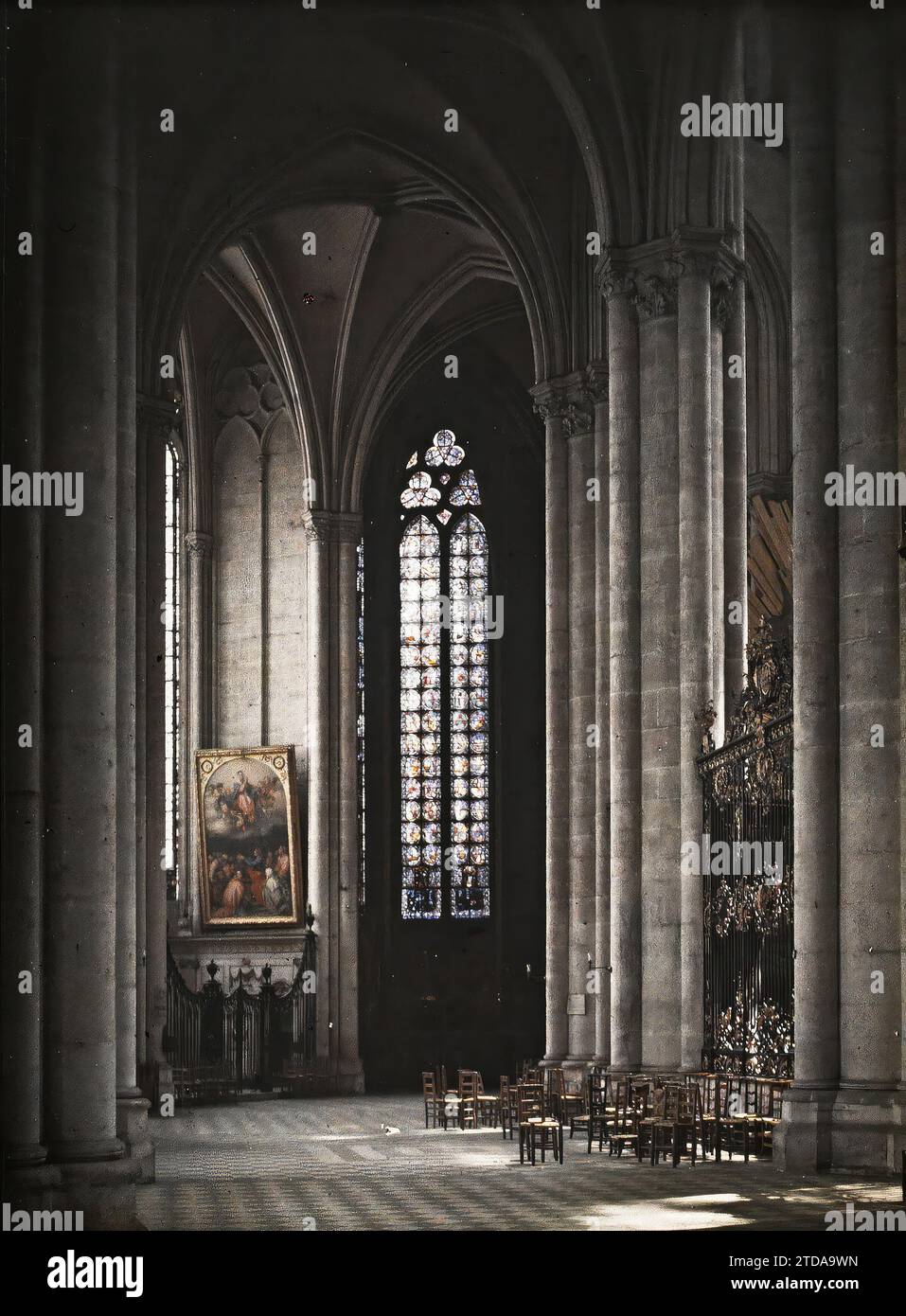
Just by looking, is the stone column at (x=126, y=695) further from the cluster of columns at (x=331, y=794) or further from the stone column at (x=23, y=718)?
the cluster of columns at (x=331, y=794)

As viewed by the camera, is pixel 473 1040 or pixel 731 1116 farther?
pixel 473 1040

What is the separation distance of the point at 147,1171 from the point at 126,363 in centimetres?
723

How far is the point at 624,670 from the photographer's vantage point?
2392cm

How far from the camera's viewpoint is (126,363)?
15.8m

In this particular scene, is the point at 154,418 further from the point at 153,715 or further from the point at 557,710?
the point at 557,710

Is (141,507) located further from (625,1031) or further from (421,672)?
(421,672)

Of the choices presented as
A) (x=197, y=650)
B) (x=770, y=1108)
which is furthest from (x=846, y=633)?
(x=197, y=650)

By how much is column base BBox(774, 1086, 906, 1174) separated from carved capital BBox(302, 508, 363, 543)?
23189 millimetres

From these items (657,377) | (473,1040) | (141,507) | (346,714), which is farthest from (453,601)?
(657,377)

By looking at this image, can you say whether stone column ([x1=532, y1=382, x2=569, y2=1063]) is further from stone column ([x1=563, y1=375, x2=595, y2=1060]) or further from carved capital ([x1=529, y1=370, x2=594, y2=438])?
stone column ([x1=563, y1=375, x2=595, y2=1060])

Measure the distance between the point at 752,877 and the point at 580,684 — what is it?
8758 millimetres

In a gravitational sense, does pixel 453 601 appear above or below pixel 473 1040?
above

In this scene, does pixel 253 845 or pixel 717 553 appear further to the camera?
pixel 253 845

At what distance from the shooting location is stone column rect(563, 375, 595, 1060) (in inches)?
1131
